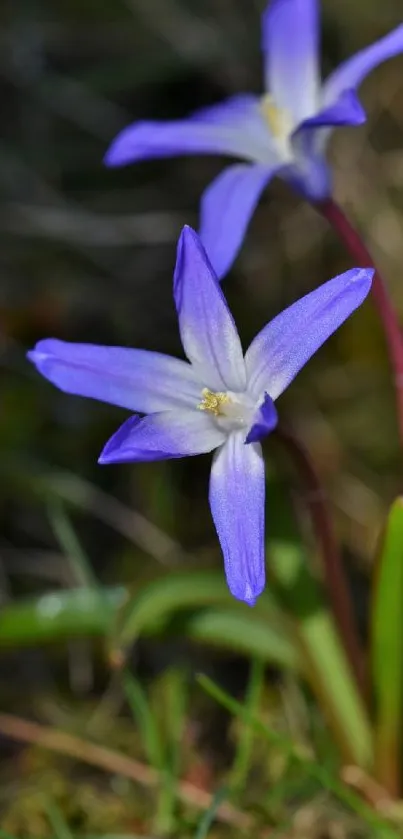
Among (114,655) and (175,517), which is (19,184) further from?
(114,655)

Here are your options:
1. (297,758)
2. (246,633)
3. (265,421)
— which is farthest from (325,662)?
(265,421)

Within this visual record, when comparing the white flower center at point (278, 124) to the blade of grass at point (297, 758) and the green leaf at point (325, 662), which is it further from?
the blade of grass at point (297, 758)

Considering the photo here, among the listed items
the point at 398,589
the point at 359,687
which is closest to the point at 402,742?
the point at 359,687

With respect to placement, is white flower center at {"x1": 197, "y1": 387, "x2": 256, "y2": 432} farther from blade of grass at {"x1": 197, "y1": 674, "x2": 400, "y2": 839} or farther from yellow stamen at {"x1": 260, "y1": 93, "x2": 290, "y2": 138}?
yellow stamen at {"x1": 260, "y1": 93, "x2": 290, "y2": 138}

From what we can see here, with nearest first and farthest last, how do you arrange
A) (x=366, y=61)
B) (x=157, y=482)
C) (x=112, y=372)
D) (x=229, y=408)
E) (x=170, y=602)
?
(x=112, y=372) < (x=229, y=408) < (x=366, y=61) < (x=170, y=602) < (x=157, y=482)

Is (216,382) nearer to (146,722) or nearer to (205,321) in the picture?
(205,321)
